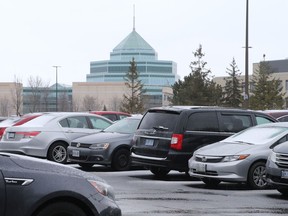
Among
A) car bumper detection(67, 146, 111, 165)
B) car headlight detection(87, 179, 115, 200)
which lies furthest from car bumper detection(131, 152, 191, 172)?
car headlight detection(87, 179, 115, 200)

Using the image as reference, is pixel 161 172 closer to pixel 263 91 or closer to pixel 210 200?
pixel 210 200

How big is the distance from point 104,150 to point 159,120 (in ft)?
6.31

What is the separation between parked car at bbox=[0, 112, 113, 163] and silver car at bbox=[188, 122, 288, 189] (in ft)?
17.7

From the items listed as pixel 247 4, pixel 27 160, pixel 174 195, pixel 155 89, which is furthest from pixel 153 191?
pixel 155 89

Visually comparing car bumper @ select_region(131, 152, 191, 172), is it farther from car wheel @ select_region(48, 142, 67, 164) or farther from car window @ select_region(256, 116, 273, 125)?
car wheel @ select_region(48, 142, 67, 164)

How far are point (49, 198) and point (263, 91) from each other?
53.0m

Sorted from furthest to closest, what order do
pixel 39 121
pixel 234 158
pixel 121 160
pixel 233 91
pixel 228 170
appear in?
pixel 233 91, pixel 39 121, pixel 121 160, pixel 234 158, pixel 228 170

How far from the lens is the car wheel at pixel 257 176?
1280 centimetres

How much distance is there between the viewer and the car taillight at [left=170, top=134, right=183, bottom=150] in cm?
1394

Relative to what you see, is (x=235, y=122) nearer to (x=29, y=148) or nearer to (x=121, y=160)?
(x=121, y=160)

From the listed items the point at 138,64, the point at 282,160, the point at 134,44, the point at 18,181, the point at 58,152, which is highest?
the point at 134,44

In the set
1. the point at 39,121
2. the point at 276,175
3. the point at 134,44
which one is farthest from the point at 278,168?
the point at 134,44

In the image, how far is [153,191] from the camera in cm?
1230

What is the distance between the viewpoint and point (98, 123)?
1884 centimetres
